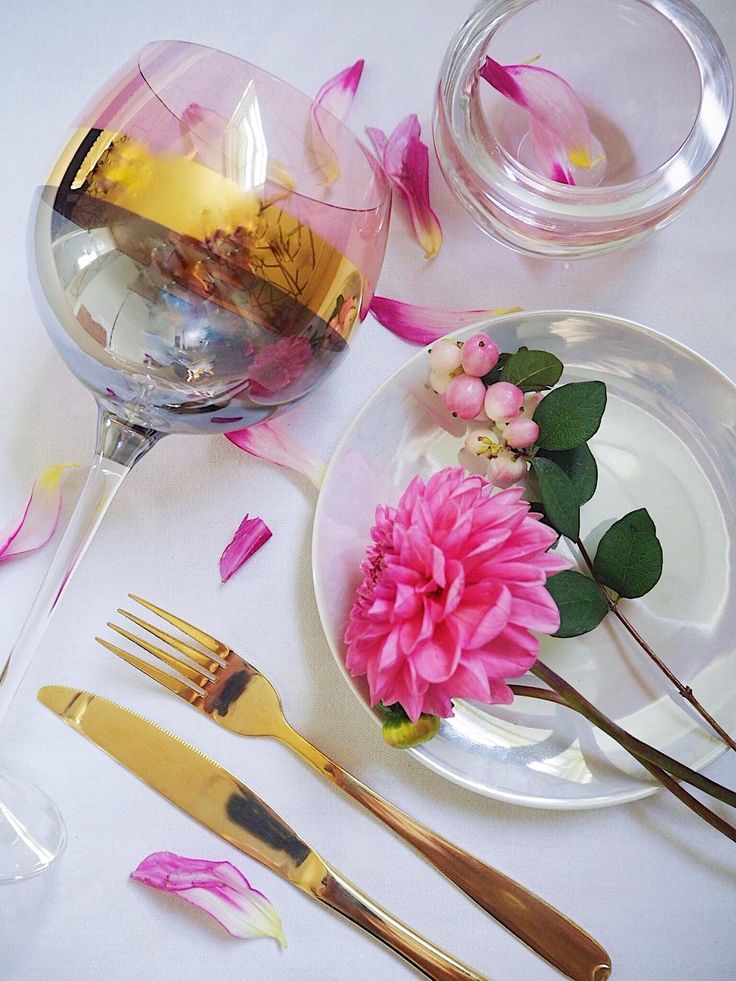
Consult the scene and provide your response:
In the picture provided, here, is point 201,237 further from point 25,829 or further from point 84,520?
point 25,829

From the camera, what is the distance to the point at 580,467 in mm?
417

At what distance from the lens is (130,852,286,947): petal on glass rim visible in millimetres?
431

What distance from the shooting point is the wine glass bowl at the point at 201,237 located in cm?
33

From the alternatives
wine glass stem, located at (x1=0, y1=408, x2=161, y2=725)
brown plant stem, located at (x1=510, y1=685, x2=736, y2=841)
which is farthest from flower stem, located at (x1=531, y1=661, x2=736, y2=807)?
wine glass stem, located at (x1=0, y1=408, x2=161, y2=725)

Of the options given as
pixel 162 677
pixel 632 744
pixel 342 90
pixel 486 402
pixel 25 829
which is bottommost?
pixel 25 829

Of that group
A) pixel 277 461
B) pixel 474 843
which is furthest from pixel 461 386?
pixel 474 843

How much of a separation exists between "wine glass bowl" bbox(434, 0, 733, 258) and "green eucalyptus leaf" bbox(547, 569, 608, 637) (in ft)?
0.54

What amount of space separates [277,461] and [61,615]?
0.47ft

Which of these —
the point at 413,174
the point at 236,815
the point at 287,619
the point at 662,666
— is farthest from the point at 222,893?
the point at 413,174

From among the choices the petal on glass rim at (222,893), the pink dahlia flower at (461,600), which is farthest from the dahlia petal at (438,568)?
the petal on glass rim at (222,893)

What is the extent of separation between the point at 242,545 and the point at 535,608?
0.57 ft

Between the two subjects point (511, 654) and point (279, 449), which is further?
point (279, 449)

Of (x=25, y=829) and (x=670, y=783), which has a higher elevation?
(x=670, y=783)

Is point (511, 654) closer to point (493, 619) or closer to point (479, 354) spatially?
point (493, 619)
